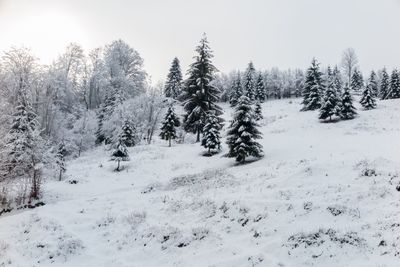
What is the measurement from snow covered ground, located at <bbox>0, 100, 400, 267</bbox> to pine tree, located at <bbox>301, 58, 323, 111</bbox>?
3009cm

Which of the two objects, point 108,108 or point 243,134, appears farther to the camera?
point 108,108

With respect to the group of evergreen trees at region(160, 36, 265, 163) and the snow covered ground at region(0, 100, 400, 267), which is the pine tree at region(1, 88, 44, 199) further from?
the group of evergreen trees at region(160, 36, 265, 163)

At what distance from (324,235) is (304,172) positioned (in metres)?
7.14

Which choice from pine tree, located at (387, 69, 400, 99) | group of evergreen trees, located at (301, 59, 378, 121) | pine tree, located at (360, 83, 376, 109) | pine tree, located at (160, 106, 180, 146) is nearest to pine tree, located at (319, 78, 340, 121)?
group of evergreen trees, located at (301, 59, 378, 121)

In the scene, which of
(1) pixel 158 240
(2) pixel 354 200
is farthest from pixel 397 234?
(1) pixel 158 240

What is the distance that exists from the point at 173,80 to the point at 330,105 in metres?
51.2

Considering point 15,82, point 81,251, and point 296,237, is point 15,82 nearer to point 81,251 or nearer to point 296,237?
point 81,251

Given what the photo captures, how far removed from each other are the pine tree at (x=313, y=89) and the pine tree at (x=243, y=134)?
111 feet

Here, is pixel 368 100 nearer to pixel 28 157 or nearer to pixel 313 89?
pixel 313 89

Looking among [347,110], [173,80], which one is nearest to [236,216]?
[347,110]

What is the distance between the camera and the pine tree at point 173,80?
295 feet

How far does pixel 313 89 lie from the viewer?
63.6m

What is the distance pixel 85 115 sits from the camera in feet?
195

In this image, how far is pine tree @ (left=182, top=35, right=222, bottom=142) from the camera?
4647 centimetres
